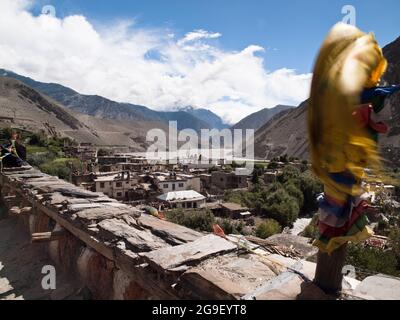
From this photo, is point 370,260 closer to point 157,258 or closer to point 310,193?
point 157,258

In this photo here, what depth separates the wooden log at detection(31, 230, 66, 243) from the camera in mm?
6277

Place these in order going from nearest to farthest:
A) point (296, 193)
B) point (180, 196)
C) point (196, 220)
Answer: point (196, 220) < point (180, 196) < point (296, 193)

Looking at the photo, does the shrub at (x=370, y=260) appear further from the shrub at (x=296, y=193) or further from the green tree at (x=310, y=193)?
the green tree at (x=310, y=193)

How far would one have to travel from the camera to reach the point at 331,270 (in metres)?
2.88

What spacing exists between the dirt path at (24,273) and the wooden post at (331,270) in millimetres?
4198

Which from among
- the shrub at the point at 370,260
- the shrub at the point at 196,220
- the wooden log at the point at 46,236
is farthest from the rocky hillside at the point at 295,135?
the wooden log at the point at 46,236

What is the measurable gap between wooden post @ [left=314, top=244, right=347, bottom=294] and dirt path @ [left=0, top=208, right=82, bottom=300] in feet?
13.8

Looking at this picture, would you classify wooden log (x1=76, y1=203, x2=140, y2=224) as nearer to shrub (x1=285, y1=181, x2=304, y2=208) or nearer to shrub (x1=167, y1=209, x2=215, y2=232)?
shrub (x1=167, y1=209, x2=215, y2=232)

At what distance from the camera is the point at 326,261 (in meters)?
2.89

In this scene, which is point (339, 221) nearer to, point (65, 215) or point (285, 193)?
point (65, 215)

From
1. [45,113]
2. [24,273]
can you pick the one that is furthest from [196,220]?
[45,113]

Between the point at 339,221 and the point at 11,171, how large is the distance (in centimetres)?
1329

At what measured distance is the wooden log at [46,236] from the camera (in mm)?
6277

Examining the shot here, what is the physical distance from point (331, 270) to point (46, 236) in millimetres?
5446
